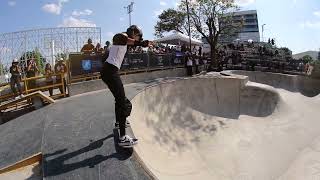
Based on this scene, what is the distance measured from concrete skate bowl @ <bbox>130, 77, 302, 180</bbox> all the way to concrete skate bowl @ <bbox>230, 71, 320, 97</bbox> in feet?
27.1

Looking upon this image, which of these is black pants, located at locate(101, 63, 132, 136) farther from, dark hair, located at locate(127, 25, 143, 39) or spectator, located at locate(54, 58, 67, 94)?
spectator, located at locate(54, 58, 67, 94)

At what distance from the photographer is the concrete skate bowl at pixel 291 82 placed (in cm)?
2605

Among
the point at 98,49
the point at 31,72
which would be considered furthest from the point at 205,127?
the point at 31,72

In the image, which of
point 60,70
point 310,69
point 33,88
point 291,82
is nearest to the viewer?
point 33,88

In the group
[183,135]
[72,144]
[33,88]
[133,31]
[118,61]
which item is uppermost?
[133,31]

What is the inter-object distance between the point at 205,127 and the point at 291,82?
15.3 m

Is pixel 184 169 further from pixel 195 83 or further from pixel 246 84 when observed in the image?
pixel 246 84

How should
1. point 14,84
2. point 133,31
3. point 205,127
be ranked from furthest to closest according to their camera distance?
1. point 205,127
2. point 14,84
3. point 133,31

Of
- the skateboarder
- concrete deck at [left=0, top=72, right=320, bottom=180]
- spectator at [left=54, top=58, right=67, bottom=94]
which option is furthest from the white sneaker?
spectator at [left=54, top=58, right=67, bottom=94]

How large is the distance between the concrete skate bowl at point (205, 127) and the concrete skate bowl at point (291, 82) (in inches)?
325

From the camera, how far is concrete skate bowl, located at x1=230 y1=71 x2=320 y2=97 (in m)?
26.0

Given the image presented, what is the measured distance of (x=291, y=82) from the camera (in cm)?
2653

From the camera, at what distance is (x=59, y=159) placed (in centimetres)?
593

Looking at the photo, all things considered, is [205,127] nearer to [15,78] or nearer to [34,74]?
[34,74]
